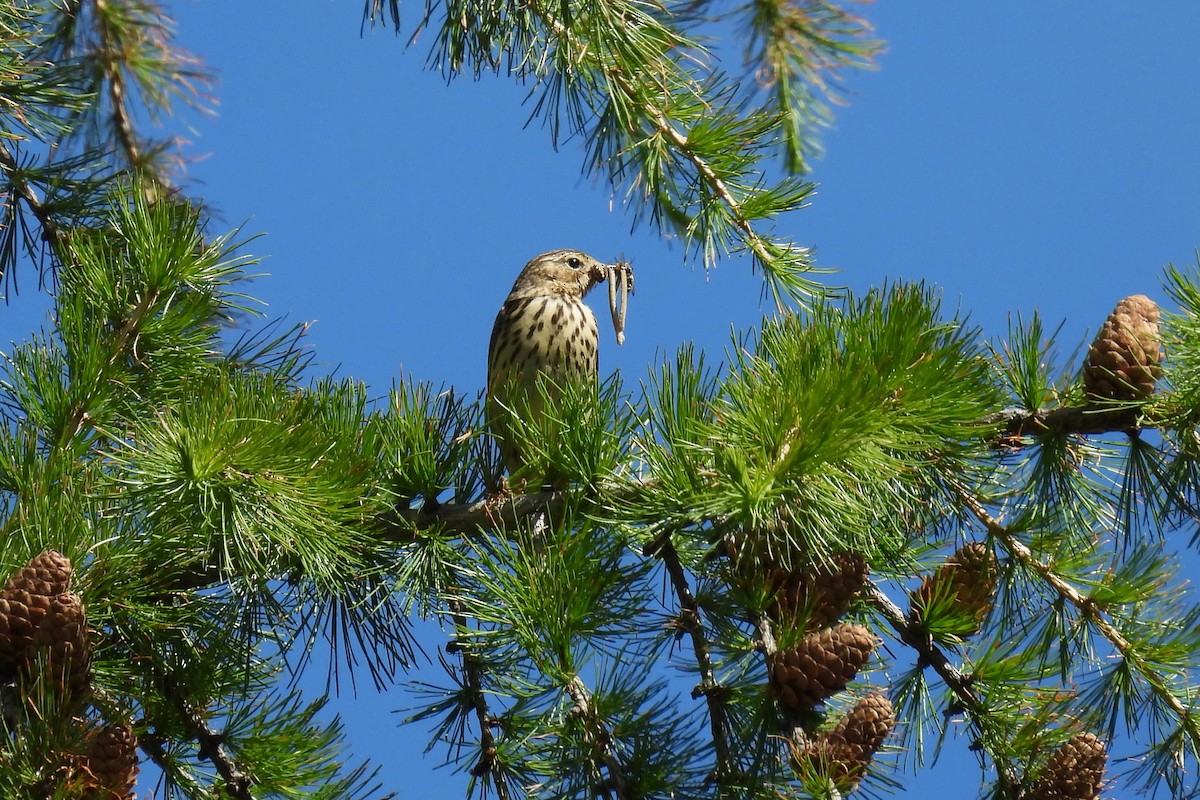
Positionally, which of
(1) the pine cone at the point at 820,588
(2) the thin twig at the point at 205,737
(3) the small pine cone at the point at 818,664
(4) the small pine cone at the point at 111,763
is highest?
(1) the pine cone at the point at 820,588

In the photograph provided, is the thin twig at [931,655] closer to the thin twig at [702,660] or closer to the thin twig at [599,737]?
the thin twig at [702,660]

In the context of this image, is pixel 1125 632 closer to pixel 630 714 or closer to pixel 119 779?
pixel 630 714

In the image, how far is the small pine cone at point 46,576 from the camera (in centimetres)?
186

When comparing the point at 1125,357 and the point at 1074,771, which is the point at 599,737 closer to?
the point at 1074,771

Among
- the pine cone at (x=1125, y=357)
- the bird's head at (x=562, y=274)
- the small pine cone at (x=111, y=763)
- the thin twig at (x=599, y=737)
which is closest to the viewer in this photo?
the small pine cone at (x=111, y=763)

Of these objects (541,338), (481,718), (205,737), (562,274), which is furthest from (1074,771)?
(562,274)

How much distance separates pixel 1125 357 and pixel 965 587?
473 mm

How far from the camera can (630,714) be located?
2055 millimetres

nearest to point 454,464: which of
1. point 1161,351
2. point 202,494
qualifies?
point 202,494

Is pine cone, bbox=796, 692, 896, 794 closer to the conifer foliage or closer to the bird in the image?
the conifer foliage

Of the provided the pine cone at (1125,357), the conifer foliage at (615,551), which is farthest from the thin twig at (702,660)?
the pine cone at (1125,357)

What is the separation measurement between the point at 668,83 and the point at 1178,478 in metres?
1.65

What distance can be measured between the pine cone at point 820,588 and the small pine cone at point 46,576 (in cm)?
107

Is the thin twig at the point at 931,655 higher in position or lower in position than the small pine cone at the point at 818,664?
higher
